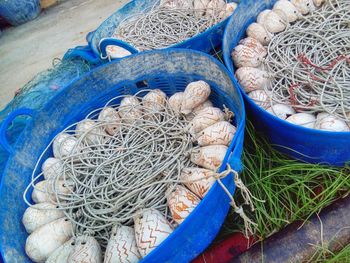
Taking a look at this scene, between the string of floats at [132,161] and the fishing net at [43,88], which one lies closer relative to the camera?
the string of floats at [132,161]

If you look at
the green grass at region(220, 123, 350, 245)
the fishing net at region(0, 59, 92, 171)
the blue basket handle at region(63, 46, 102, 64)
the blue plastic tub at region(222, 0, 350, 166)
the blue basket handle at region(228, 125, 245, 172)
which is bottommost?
the green grass at region(220, 123, 350, 245)

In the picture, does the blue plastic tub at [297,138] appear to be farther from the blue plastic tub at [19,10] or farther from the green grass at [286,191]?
the blue plastic tub at [19,10]

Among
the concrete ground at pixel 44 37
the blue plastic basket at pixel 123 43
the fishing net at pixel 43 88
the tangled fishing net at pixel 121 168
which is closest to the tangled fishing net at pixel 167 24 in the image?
the blue plastic basket at pixel 123 43

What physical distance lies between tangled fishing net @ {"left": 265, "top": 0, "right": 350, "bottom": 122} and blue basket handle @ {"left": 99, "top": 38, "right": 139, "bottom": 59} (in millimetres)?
689

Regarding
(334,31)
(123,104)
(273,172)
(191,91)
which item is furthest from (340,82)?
(123,104)

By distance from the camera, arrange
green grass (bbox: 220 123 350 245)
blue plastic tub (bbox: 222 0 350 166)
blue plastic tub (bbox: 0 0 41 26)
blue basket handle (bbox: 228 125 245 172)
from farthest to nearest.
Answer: blue plastic tub (bbox: 0 0 41 26)
green grass (bbox: 220 123 350 245)
blue plastic tub (bbox: 222 0 350 166)
blue basket handle (bbox: 228 125 245 172)

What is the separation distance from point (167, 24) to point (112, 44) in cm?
54

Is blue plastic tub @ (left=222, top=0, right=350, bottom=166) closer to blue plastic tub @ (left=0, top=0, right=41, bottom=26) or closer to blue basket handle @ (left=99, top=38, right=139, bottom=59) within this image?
blue basket handle @ (left=99, top=38, right=139, bottom=59)

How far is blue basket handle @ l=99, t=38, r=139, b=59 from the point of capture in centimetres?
181

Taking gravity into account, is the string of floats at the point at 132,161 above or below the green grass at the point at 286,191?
above

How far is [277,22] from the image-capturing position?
1.86 meters

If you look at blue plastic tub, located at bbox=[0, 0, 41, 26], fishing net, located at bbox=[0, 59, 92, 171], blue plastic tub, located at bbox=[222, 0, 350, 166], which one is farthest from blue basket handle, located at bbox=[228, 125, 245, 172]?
blue plastic tub, located at bbox=[0, 0, 41, 26]

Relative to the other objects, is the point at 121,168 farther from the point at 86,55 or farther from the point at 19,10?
the point at 19,10

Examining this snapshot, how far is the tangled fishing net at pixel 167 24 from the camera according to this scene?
218cm
